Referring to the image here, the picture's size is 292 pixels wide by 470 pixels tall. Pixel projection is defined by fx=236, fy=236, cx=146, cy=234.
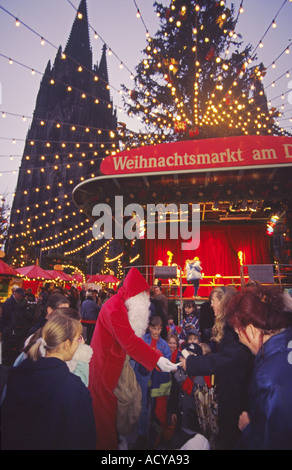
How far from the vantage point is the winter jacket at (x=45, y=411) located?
48.8 inches

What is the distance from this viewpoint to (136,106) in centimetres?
1630

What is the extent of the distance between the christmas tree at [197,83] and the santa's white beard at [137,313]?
42.0ft

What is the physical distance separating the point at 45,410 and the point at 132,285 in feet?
5.32

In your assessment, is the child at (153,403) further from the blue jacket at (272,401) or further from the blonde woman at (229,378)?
the blue jacket at (272,401)

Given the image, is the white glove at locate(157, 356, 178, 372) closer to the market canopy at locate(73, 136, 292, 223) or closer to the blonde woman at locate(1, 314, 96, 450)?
the blonde woman at locate(1, 314, 96, 450)

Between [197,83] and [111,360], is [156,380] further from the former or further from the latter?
[197,83]

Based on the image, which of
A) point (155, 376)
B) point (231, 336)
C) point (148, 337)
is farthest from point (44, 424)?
point (148, 337)

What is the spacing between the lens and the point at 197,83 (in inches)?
550

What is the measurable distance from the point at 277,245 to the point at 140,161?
67.3ft

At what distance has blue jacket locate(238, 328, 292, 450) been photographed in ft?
3.83

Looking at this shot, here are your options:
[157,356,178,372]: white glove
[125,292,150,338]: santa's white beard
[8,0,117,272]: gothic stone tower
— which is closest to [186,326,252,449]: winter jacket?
[157,356,178,372]: white glove

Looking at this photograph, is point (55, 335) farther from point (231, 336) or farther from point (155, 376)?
point (155, 376)

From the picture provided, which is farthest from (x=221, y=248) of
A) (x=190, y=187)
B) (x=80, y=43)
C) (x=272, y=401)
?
(x=80, y=43)

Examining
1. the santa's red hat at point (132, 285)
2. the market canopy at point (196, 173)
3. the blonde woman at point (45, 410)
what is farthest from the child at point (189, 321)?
the market canopy at point (196, 173)
